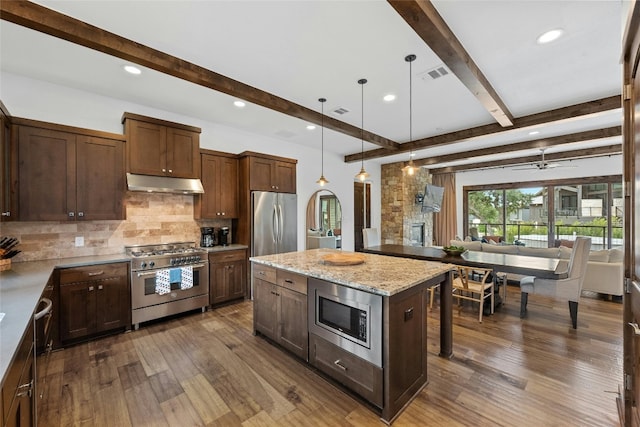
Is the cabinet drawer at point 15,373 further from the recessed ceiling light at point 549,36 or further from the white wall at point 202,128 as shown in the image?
the recessed ceiling light at point 549,36

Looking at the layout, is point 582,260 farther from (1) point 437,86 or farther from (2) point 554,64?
(1) point 437,86

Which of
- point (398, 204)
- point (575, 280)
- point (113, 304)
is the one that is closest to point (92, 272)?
point (113, 304)

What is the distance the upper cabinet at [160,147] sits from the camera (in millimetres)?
3352

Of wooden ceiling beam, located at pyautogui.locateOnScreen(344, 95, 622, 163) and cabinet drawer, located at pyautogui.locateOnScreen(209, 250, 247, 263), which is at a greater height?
wooden ceiling beam, located at pyautogui.locateOnScreen(344, 95, 622, 163)

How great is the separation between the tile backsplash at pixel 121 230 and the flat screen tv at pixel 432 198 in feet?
18.1

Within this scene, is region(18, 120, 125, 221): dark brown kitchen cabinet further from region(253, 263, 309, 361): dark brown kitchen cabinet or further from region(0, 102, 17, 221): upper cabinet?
region(253, 263, 309, 361): dark brown kitchen cabinet

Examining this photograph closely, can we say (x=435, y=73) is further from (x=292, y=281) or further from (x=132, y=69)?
(x=132, y=69)

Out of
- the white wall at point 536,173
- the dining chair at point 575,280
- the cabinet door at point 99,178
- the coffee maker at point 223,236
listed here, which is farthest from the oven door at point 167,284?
the white wall at point 536,173

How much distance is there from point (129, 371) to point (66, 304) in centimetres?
109

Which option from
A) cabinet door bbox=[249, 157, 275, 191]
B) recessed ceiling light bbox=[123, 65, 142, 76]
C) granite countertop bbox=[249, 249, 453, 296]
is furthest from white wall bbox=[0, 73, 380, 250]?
granite countertop bbox=[249, 249, 453, 296]

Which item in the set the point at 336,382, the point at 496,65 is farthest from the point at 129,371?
the point at 496,65

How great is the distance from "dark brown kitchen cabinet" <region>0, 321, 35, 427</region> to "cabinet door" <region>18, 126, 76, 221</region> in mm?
1983

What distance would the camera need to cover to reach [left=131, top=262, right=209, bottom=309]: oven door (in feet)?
10.7

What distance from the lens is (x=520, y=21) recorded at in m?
2.10
